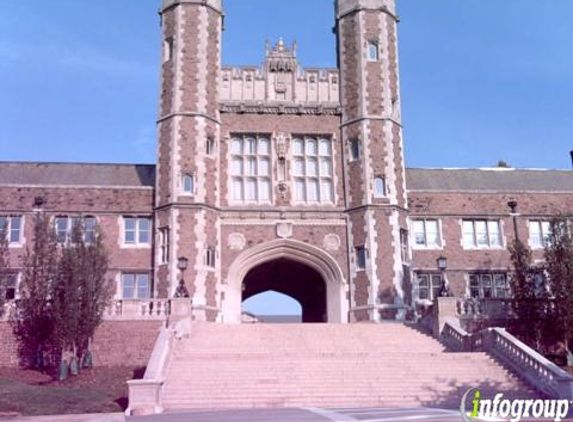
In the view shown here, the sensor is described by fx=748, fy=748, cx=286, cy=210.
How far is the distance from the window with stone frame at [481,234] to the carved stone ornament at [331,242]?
563cm

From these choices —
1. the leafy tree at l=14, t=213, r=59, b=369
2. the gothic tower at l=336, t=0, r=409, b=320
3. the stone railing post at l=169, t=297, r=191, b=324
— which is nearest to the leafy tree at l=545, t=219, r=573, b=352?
the gothic tower at l=336, t=0, r=409, b=320

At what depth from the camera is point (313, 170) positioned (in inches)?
Answer: 1206

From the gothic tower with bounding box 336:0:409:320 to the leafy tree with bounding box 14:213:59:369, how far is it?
1130 cm

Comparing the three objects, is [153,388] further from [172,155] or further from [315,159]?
[315,159]

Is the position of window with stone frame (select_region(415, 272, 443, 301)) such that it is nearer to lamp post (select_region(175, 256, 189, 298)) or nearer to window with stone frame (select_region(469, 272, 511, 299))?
window with stone frame (select_region(469, 272, 511, 299))

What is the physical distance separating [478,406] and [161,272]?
15147 mm

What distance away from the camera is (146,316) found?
930 inches

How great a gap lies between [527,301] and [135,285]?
14325 millimetres

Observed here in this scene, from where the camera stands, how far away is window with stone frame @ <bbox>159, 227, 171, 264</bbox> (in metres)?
28.0

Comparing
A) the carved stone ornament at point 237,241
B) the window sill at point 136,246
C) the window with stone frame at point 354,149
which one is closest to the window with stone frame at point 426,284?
the window with stone frame at point 354,149

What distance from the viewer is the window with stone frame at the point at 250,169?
98.6 ft

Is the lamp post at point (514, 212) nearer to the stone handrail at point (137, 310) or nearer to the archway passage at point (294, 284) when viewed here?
the archway passage at point (294, 284)

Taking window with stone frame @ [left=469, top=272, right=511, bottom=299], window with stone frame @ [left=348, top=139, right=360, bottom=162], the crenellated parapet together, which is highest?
the crenellated parapet

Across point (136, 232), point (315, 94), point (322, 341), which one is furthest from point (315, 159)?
point (322, 341)
